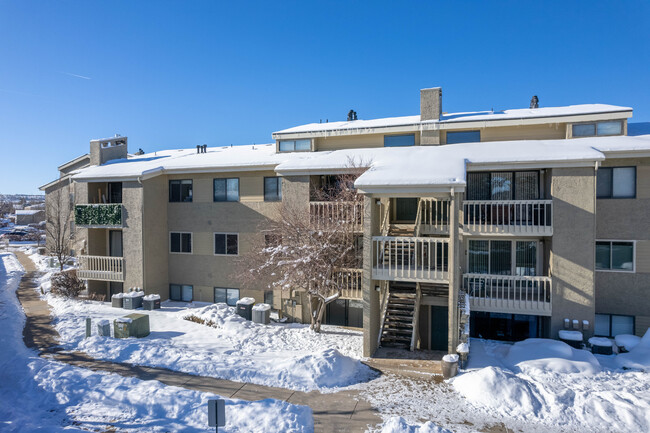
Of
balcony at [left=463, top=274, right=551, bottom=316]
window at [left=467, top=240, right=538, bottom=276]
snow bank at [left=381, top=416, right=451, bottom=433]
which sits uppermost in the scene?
window at [left=467, top=240, right=538, bottom=276]

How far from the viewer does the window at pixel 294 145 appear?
819 inches

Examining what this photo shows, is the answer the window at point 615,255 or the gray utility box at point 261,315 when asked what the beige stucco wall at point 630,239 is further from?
the gray utility box at point 261,315

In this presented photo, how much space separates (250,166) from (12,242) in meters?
55.0

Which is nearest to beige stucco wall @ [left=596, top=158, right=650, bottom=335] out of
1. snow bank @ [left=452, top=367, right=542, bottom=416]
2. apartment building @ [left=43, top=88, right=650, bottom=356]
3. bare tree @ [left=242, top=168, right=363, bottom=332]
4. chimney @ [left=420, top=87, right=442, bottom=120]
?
apartment building @ [left=43, top=88, right=650, bottom=356]

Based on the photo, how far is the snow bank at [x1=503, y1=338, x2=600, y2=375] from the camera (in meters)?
11.1

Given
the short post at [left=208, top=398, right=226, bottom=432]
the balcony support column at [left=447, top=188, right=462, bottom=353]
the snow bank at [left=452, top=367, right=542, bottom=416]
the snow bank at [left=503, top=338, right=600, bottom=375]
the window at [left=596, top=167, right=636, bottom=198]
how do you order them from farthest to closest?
the window at [left=596, top=167, right=636, bottom=198] < the balcony support column at [left=447, top=188, right=462, bottom=353] < the snow bank at [left=503, top=338, right=600, bottom=375] < the snow bank at [left=452, top=367, right=542, bottom=416] < the short post at [left=208, top=398, right=226, bottom=432]

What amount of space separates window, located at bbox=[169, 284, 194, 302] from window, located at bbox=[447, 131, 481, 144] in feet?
50.5

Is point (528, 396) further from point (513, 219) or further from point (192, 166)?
point (192, 166)

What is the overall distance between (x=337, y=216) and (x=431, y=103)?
825 cm

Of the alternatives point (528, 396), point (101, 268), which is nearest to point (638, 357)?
point (528, 396)

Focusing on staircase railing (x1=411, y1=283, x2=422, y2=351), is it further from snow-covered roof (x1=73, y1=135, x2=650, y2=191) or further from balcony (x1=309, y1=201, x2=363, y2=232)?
snow-covered roof (x1=73, y1=135, x2=650, y2=191)

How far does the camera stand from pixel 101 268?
20.3m

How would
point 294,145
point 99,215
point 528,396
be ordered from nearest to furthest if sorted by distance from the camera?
point 528,396, point 99,215, point 294,145

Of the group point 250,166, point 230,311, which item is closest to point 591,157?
point 250,166
